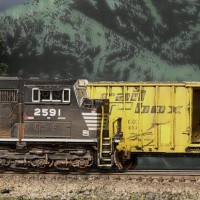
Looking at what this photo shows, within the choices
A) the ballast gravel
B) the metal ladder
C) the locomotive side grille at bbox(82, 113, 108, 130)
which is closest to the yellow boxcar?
the metal ladder

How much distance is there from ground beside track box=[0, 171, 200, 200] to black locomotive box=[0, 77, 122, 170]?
0.64 meters

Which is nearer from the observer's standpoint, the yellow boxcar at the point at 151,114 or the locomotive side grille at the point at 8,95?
the locomotive side grille at the point at 8,95

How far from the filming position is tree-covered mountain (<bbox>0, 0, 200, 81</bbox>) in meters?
29.5

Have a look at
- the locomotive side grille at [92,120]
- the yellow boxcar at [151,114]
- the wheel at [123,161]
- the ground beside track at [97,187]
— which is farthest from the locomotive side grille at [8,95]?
the wheel at [123,161]

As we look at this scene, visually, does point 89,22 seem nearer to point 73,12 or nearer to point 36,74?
point 73,12

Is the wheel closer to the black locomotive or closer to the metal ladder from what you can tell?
the metal ladder

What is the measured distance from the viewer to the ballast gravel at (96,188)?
51.5 feet

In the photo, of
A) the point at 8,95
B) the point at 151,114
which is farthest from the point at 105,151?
the point at 8,95

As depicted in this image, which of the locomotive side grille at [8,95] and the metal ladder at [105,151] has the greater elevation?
the locomotive side grille at [8,95]

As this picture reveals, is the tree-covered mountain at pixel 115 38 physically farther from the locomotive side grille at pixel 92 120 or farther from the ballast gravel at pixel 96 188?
the ballast gravel at pixel 96 188

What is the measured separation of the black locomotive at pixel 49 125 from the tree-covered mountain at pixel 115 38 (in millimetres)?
11684

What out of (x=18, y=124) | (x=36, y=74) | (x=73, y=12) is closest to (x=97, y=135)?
(x=18, y=124)

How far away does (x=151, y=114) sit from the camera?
63.2 ft

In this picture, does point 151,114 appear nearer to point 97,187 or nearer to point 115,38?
point 97,187
